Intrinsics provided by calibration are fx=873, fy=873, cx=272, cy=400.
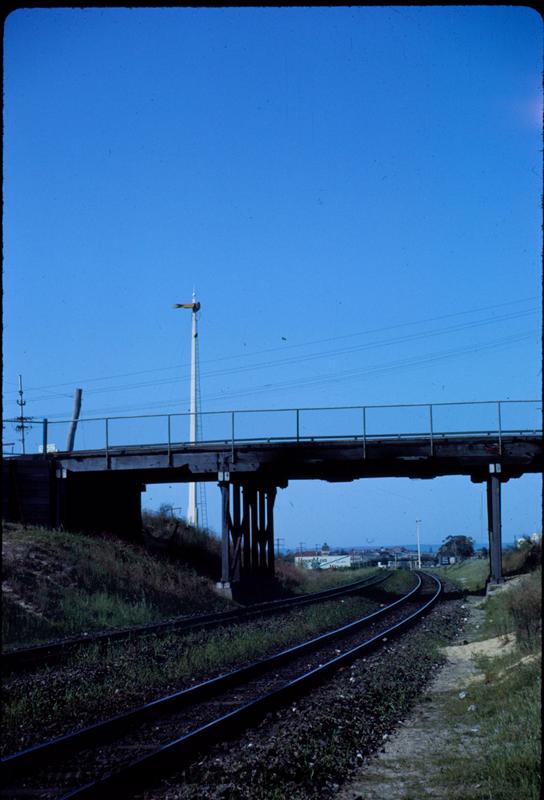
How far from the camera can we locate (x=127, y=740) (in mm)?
8703

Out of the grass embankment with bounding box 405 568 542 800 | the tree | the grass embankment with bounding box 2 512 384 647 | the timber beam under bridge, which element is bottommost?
the tree

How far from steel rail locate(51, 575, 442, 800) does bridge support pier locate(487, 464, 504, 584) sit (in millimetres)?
17583

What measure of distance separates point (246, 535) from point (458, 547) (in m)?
78.8

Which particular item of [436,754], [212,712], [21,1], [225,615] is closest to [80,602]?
[225,615]

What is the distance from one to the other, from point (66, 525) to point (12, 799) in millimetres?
24685

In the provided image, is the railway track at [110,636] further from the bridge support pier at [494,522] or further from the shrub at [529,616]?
the shrub at [529,616]

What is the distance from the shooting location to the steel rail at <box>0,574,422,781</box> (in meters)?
7.69

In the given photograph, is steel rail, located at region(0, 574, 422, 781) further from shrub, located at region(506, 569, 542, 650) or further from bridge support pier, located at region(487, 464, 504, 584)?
bridge support pier, located at region(487, 464, 504, 584)

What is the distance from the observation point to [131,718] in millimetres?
9406

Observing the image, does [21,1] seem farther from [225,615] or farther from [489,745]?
[225,615]

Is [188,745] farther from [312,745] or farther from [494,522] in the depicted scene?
[494,522]

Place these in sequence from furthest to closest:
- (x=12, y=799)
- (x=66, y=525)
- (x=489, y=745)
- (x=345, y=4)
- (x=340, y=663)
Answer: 1. (x=66, y=525)
2. (x=340, y=663)
3. (x=489, y=745)
4. (x=12, y=799)
5. (x=345, y=4)

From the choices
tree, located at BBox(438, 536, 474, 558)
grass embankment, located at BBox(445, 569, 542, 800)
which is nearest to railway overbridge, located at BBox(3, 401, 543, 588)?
grass embankment, located at BBox(445, 569, 542, 800)

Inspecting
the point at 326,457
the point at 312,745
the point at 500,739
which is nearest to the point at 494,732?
the point at 500,739
